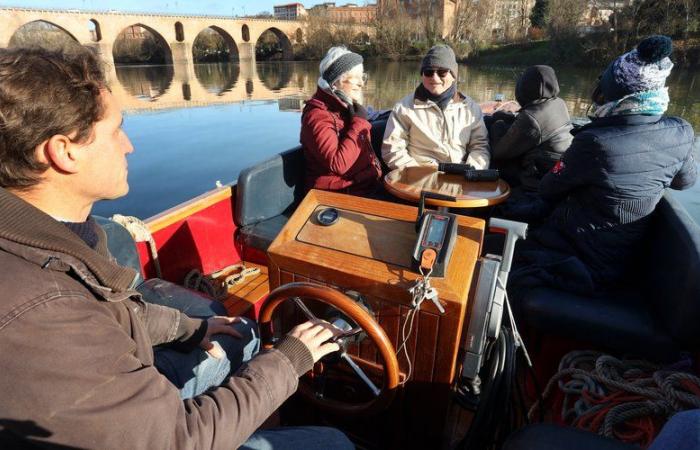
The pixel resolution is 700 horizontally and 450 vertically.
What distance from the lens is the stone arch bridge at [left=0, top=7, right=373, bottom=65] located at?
25266 mm

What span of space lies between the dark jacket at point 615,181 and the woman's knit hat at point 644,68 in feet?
0.36

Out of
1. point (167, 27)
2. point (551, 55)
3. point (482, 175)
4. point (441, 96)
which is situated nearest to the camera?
point (482, 175)

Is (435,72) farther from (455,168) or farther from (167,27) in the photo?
(167,27)

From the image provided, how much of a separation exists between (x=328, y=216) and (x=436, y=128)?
5.40 ft

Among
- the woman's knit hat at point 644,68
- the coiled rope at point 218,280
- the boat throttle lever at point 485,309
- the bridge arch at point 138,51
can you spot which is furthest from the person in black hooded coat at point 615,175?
the bridge arch at point 138,51

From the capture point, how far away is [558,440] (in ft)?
3.37

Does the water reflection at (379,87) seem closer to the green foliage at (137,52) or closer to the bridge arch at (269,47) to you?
the green foliage at (137,52)

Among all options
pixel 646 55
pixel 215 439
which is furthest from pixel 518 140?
pixel 215 439

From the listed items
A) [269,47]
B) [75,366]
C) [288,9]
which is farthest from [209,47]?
[75,366]

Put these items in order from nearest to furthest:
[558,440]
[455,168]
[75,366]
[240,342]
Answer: [75,366], [558,440], [240,342], [455,168]

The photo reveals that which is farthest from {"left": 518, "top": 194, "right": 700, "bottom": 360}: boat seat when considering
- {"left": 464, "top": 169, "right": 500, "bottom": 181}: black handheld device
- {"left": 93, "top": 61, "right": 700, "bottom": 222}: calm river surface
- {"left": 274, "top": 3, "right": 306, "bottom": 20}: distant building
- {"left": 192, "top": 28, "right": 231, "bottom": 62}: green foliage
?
{"left": 274, "top": 3, "right": 306, "bottom": 20}: distant building

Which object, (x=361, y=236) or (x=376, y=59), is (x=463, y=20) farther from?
(x=361, y=236)

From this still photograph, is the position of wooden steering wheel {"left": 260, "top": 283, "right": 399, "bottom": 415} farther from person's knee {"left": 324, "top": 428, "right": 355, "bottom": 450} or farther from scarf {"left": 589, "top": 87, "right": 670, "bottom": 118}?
scarf {"left": 589, "top": 87, "right": 670, "bottom": 118}

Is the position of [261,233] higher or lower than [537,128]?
lower
